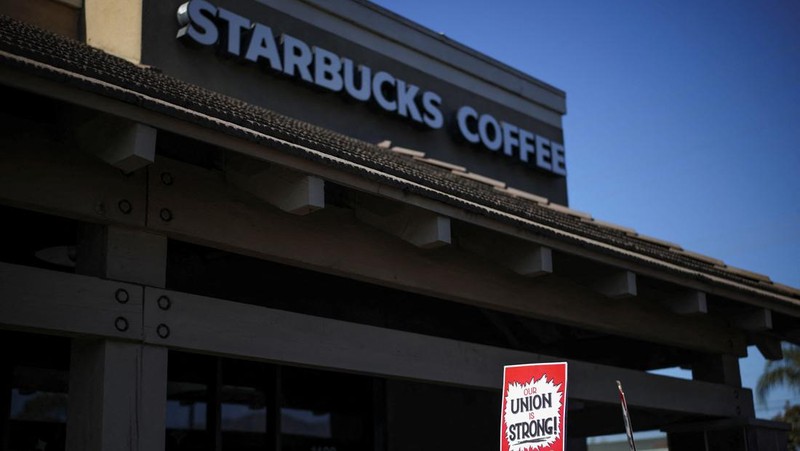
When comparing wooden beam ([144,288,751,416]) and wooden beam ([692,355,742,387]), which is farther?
wooden beam ([692,355,742,387])

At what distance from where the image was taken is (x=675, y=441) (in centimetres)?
1125

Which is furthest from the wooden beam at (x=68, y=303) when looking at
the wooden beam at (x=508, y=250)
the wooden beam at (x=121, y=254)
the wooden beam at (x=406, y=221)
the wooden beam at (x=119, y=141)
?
the wooden beam at (x=508, y=250)

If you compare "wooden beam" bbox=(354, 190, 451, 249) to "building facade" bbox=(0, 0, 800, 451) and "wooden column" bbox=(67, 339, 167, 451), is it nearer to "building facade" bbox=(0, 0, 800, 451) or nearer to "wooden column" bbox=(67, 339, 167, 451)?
A: "building facade" bbox=(0, 0, 800, 451)

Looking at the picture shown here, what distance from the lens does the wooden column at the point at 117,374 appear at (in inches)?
221

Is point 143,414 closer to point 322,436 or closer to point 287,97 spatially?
point 322,436

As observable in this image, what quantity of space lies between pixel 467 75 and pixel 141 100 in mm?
10085

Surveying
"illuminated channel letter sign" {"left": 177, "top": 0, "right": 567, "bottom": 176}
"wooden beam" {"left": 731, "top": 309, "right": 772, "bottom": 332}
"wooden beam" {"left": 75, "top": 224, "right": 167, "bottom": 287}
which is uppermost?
"illuminated channel letter sign" {"left": 177, "top": 0, "right": 567, "bottom": 176}

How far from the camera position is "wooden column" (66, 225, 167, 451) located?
221 inches

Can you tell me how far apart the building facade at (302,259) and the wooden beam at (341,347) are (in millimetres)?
18

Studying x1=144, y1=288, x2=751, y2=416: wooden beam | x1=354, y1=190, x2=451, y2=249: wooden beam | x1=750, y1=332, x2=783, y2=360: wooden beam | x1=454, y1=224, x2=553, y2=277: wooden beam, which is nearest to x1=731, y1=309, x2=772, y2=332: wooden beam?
x1=750, y1=332, x2=783, y2=360: wooden beam

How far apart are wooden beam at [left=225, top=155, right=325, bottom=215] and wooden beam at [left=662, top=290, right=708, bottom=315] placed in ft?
15.6

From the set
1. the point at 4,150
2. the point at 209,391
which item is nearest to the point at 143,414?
the point at 4,150

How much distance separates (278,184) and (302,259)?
764 millimetres

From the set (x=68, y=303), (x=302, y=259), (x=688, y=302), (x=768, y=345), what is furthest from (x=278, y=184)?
(x=768, y=345)
